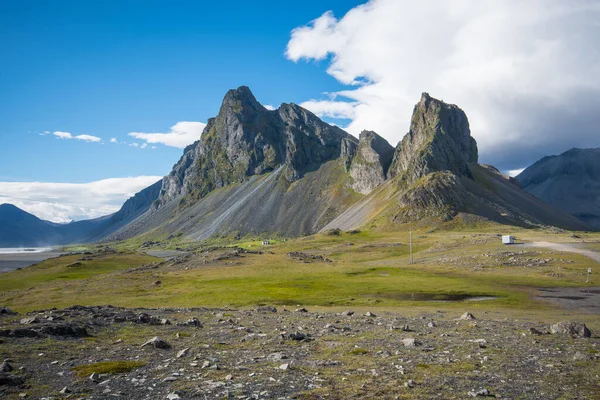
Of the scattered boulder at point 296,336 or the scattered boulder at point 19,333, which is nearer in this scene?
the scattered boulder at point 19,333

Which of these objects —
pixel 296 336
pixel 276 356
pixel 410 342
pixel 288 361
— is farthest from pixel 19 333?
pixel 410 342

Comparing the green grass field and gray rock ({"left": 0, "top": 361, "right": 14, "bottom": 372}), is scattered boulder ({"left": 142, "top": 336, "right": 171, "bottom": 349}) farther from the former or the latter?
the green grass field

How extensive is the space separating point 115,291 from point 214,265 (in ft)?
179

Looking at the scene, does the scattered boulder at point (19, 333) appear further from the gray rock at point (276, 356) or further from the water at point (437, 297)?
the water at point (437, 297)

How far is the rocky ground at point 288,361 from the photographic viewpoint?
14.8 m

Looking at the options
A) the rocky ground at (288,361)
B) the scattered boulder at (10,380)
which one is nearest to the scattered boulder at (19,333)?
the rocky ground at (288,361)

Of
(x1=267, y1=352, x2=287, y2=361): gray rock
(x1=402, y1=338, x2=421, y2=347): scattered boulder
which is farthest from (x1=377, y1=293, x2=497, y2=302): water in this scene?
(x1=267, y1=352, x2=287, y2=361): gray rock

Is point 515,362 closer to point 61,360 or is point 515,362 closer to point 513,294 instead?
point 61,360

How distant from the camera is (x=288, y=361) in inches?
762

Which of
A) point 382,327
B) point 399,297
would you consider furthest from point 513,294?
point 382,327

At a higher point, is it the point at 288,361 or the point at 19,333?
the point at 19,333

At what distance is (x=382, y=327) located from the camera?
1204 inches

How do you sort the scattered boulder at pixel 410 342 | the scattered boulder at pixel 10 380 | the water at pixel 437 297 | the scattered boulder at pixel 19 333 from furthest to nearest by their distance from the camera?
the water at pixel 437 297
the scattered boulder at pixel 410 342
the scattered boulder at pixel 19 333
the scattered boulder at pixel 10 380

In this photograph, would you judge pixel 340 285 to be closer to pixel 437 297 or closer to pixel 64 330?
pixel 437 297
